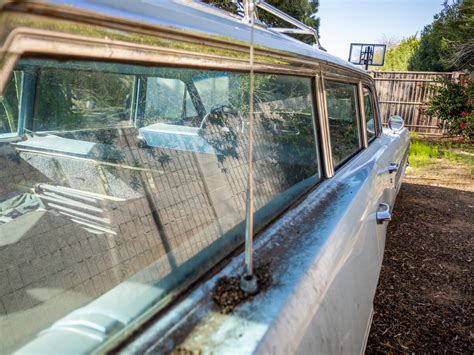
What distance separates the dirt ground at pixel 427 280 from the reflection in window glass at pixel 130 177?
151cm

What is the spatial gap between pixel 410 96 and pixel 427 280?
10761 mm

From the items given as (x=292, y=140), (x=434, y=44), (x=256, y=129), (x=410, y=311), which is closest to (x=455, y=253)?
(x=410, y=311)

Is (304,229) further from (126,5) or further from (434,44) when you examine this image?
(434,44)

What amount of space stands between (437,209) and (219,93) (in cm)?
483

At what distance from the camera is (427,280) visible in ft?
10.5

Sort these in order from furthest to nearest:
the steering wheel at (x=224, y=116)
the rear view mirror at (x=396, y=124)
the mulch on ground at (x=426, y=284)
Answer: the rear view mirror at (x=396, y=124)
the mulch on ground at (x=426, y=284)
the steering wheel at (x=224, y=116)

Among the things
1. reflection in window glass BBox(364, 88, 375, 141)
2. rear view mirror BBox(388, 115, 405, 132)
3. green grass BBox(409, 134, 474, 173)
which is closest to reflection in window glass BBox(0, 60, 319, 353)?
reflection in window glass BBox(364, 88, 375, 141)

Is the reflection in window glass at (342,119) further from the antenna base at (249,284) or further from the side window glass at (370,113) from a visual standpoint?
the antenna base at (249,284)

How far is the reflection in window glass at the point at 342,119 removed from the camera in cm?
202

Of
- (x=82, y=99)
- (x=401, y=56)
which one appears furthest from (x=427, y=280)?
(x=401, y=56)

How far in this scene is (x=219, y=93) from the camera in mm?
1236

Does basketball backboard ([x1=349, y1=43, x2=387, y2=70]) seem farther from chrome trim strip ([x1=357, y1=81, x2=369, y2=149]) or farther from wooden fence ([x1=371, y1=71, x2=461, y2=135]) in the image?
chrome trim strip ([x1=357, y1=81, x2=369, y2=149])

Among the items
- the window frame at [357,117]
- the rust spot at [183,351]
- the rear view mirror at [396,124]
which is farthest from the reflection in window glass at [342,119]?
the rear view mirror at [396,124]

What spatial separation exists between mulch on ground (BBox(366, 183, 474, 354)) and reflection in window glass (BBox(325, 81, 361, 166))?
123 centimetres
